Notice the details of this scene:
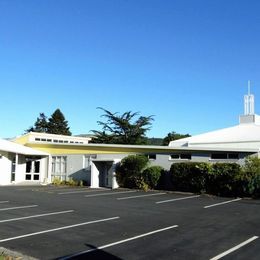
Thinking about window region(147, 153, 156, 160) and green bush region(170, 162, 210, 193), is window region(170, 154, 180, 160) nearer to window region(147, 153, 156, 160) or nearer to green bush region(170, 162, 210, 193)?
window region(147, 153, 156, 160)

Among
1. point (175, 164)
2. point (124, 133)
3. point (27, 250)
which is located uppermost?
point (124, 133)

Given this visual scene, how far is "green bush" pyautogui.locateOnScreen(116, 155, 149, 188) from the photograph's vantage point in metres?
28.8

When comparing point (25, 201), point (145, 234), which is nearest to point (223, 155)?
point (25, 201)

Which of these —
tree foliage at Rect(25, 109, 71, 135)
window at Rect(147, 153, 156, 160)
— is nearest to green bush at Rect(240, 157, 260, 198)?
window at Rect(147, 153, 156, 160)

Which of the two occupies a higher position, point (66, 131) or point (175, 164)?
point (66, 131)

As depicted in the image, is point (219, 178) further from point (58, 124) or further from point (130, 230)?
point (58, 124)

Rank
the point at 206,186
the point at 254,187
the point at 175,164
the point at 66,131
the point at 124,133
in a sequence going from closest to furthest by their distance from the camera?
the point at 254,187
the point at 206,186
the point at 175,164
the point at 124,133
the point at 66,131

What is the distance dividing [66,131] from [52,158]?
57.7m

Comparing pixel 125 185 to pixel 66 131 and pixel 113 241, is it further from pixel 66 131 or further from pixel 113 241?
pixel 66 131

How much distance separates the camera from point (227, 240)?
1092 centimetres

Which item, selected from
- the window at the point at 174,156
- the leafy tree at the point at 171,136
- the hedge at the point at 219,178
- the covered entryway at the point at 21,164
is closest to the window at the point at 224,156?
the hedge at the point at 219,178

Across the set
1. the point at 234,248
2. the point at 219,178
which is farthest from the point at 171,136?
the point at 234,248

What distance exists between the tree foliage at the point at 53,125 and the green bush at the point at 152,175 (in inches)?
2544

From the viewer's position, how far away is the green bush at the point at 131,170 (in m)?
28.8
